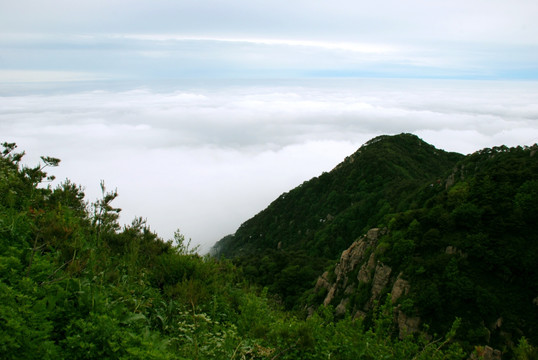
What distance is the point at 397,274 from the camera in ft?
70.1

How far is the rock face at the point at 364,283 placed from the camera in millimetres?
19656

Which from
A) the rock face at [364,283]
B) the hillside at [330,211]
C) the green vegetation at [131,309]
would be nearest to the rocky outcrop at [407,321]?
the rock face at [364,283]

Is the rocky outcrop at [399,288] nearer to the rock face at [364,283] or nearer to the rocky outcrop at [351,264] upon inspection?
the rock face at [364,283]

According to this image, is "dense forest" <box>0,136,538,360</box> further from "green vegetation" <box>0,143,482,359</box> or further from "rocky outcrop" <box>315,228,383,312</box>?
"rocky outcrop" <box>315,228,383,312</box>

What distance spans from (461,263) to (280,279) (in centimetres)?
2212

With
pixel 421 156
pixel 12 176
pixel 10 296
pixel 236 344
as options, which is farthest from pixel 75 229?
pixel 421 156

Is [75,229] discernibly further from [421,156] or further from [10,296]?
[421,156]

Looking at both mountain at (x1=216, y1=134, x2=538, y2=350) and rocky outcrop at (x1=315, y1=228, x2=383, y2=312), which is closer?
mountain at (x1=216, y1=134, x2=538, y2=350)

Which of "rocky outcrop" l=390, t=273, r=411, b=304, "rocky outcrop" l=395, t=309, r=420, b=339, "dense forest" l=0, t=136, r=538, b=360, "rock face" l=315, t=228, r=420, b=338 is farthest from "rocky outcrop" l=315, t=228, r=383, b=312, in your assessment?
"rocky outcrop" l=395, t=309, r=420, b=339

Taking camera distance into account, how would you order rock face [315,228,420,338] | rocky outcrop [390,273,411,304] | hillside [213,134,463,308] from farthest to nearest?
hillside [213,134,463,308]
rock face [315,228,420,338]
rocky outcrop [390,273,411,304]

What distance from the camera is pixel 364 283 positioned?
23312mm

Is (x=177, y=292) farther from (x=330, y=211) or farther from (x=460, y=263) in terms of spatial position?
(x=330, y=211)

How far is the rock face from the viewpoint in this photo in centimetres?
1966

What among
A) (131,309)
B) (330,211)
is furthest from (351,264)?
(330,211)
